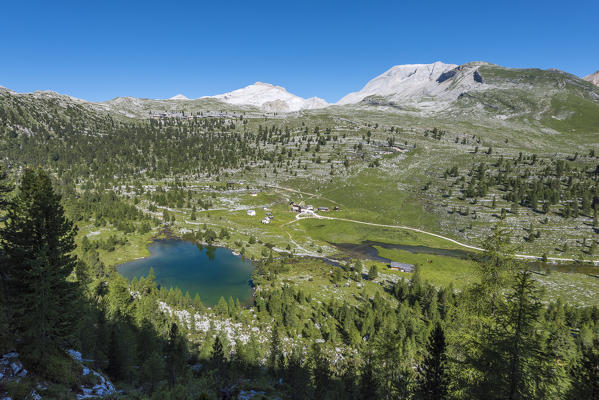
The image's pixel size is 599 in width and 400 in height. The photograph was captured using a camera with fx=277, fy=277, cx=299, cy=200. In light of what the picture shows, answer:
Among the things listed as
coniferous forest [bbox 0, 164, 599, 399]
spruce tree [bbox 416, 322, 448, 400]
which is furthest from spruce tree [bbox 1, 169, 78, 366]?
spruce tree [bbox 416, 322, 448, 400]

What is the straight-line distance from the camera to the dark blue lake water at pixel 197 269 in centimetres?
8694

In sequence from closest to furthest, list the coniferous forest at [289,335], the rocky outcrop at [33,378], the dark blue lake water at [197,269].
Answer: the coniferous forest at [289,335] < the rocky outcrop at [33,378] < the dark blue lake water at [197,269]

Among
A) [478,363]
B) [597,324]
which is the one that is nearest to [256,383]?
[478,363]

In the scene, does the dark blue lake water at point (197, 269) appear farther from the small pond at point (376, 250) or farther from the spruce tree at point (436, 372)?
the spruce tree at point (436, 372)

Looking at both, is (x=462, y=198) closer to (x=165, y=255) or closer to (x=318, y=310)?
(x=318, y=310)

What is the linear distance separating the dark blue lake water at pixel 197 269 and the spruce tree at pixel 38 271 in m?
56.7

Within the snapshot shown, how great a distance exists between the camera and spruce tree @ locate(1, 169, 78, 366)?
73.7ft

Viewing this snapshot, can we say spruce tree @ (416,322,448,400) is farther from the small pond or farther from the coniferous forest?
the small pond

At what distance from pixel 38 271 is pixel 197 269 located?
84.6m

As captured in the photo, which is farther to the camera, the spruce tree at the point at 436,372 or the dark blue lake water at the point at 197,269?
the dark blue lake water at the point at 197,269

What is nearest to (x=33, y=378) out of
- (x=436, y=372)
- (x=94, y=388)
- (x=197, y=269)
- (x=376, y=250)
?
(x=94, y=388)

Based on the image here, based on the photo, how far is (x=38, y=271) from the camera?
22484 mm

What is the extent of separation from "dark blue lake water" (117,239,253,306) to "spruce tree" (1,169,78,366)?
186 ft

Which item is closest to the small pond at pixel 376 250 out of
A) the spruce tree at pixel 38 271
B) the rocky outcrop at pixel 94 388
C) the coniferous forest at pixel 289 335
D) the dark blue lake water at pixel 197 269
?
the coniferous forest at pixel 289 335
